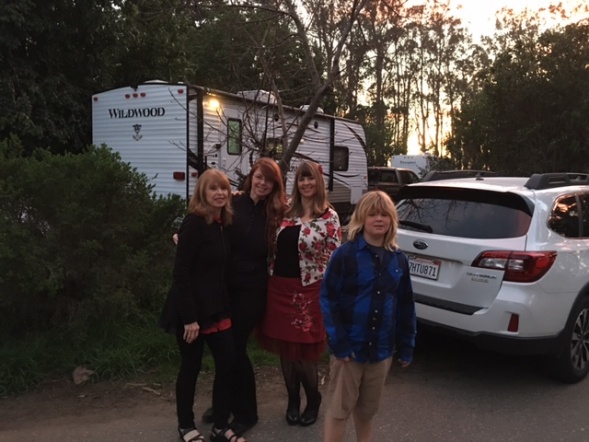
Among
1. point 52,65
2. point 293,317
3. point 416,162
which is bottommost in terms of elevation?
point 293,317

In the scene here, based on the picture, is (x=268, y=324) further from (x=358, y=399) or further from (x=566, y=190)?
(x=566, y=190)

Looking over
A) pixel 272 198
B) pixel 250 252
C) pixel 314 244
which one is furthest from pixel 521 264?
pixel 250 252

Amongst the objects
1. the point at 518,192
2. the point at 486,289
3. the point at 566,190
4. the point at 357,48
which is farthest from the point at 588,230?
the point at 357,48

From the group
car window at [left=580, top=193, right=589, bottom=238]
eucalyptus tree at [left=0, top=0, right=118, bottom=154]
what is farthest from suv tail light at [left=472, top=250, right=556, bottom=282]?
eucalyptus tree at [left=0, top=0, right=118, bottom=154]

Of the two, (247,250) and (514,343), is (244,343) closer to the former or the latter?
(247,250)

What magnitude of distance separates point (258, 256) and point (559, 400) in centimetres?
254

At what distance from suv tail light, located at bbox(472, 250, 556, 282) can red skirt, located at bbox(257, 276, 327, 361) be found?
143 centimetres

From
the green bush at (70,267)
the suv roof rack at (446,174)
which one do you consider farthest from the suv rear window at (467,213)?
the green bush at (70,267)

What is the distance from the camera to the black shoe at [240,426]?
3398 mm

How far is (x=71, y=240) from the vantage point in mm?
4266

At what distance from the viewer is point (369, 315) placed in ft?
8.88

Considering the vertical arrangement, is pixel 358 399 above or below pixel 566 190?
below

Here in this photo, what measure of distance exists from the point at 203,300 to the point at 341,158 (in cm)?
1085

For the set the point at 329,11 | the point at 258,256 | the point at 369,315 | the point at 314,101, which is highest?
the point at 329,11
